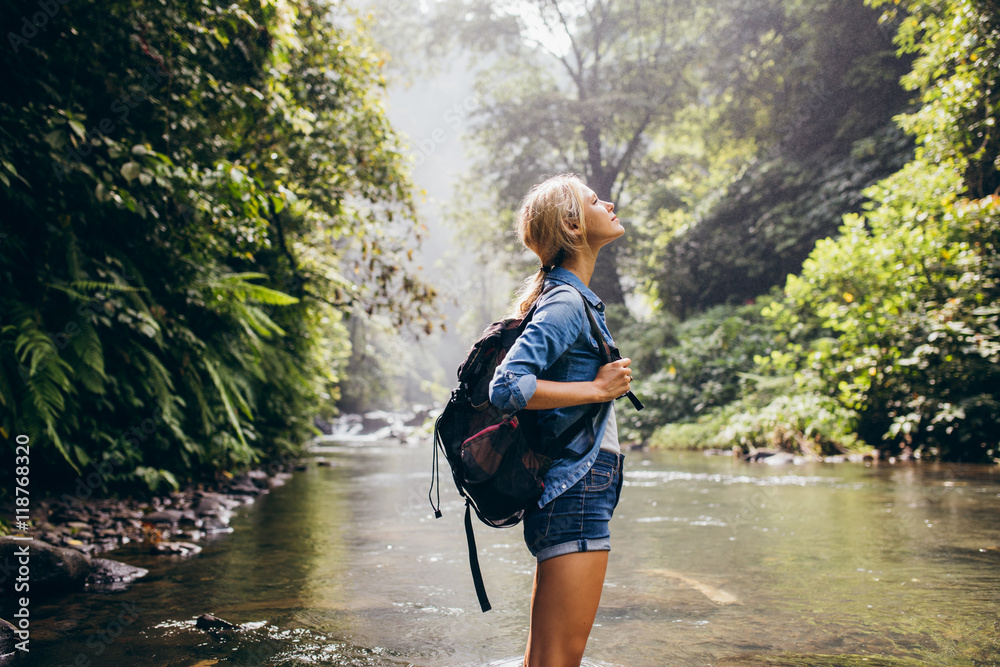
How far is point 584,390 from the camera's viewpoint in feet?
5.92

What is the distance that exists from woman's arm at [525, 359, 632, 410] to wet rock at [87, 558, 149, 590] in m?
3.06

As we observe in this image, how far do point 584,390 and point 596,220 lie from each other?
0.53 meters

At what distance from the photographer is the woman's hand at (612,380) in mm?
1814

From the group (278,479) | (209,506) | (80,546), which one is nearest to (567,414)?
(80,546)

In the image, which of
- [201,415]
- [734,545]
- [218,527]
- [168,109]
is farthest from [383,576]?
[168,109]

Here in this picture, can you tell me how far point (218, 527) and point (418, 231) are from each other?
5275 millimetres

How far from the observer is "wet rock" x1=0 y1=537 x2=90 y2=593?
3.29 meters

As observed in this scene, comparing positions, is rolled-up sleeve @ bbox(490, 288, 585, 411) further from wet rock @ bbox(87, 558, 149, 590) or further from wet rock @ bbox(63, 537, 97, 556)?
wet rock @ bbox(63, 537, 97, 556)

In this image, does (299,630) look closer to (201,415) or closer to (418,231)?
(201,415)

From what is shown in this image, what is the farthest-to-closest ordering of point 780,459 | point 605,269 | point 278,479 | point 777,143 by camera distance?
1. point 605,269
2. point 777,143
3. point 780,459
4. point 278,479

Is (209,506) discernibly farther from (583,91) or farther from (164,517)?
(583,91)

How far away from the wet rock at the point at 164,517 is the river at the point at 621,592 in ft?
1.74

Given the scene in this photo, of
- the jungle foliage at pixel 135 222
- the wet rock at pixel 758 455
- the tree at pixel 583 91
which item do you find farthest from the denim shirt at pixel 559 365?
the tree at pixel 583 91

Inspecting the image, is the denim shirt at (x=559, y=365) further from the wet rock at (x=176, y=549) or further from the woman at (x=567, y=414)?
the wet rock at (x=176, y=549)
